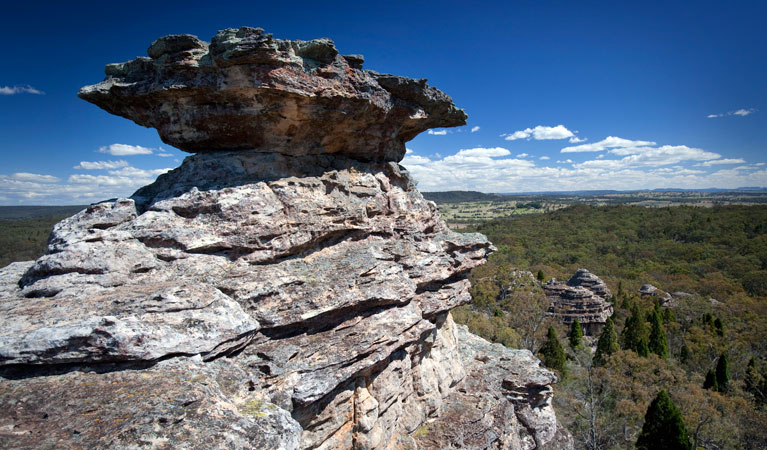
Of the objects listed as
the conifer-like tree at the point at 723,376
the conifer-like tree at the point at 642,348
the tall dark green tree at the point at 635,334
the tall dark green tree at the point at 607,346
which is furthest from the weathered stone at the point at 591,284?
the conifer-like tree at the point at 723,376

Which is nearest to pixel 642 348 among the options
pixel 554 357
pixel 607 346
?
pixel 607 346

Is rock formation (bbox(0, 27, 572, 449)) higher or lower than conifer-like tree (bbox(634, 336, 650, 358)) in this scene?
higher

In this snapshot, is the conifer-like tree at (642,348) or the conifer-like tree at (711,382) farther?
the conifer-like tree at (642,348)

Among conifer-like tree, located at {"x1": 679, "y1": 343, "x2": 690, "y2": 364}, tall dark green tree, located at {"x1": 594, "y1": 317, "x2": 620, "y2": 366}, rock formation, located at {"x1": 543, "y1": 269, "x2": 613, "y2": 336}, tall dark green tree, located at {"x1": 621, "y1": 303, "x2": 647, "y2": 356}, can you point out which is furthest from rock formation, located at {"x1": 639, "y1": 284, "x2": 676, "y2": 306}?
tall dark green tree, located at {"x1": 594, "y1": 317, "x2": 620, "y2": 366}

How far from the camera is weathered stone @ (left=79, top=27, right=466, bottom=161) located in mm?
11703

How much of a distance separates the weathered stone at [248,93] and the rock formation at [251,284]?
0.20 ft

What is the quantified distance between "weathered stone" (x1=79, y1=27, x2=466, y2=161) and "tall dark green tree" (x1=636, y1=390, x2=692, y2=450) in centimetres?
2419

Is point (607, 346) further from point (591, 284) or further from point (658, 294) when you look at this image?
point (658, 294)

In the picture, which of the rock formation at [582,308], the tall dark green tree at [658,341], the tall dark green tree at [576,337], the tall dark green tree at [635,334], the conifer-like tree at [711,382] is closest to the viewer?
the conifer-like tree at [711,382]

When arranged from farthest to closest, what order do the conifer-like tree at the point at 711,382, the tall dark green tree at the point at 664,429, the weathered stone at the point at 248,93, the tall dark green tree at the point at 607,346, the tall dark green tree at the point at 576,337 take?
1. the tall dark green tree at the point at 576,337
2. the tall dark green tree at the point at 607,346
3. the conifer-like tree at the point at 711,382
4. the tall dark green tree at the point at 664,429
5. the weathered stone at the point at 248,93

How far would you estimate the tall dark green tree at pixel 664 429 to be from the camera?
72.6 ft

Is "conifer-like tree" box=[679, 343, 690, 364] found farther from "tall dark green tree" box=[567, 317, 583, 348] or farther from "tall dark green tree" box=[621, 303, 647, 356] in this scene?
"tall dark green tree" box=[567, 317, 583, 348]

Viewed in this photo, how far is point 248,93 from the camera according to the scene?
12062 mm

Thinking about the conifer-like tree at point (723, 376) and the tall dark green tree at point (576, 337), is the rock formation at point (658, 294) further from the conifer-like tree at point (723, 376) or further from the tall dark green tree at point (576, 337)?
the conifer-like tree at point (723, 376)
